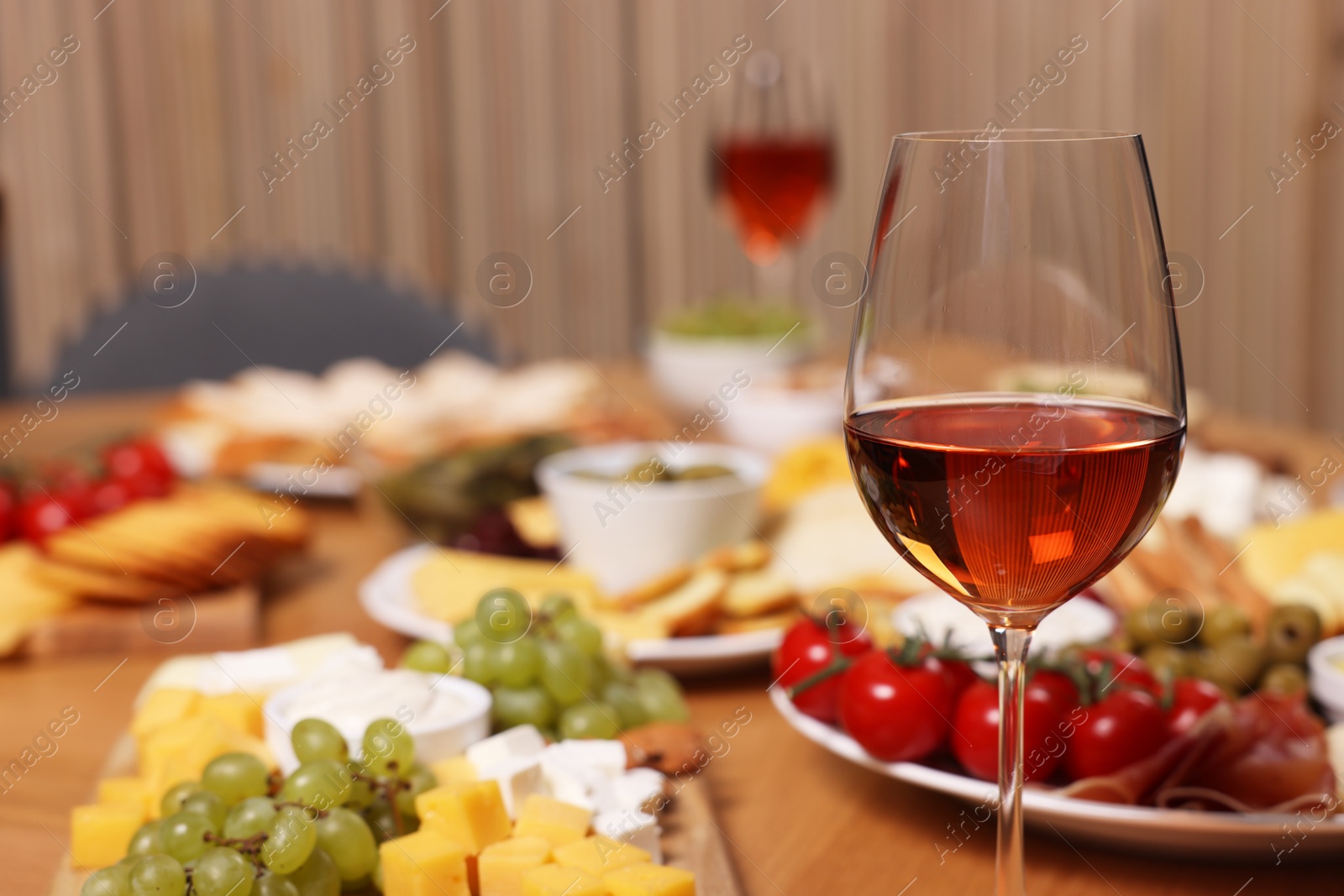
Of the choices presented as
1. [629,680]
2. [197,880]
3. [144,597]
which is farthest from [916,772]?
[144,597]

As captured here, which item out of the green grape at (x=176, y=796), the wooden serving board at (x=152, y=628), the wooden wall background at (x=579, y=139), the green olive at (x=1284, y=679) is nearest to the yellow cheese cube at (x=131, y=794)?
the green grape at (x=176, y=796)

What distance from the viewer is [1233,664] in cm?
83

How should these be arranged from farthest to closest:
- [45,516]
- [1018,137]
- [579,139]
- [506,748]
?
1. [579,139]
2. [45,516]
3. [506,748]
4. [1018,137]

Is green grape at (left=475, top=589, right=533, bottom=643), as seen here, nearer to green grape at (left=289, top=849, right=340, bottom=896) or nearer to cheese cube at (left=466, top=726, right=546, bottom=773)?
cheese cube at (left=466, top=726, right=546, bottom=773)

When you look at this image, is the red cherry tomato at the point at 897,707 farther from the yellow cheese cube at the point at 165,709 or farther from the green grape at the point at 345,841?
the yellow cheese cube at the point at 165,709

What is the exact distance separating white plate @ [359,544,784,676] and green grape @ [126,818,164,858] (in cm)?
29

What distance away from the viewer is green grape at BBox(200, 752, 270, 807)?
2.17 ft

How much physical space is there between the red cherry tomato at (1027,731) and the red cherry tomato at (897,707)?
2 cm

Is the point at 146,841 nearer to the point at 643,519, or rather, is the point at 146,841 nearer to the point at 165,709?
the point at 165,709

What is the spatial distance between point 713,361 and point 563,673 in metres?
0.90

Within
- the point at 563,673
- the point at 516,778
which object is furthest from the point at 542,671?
the point at 516,778

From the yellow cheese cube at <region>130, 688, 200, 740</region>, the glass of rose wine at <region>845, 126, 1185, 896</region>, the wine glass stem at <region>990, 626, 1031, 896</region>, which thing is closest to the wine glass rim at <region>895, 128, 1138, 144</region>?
the glass of rose wine at <region>845, 126, 1185, 896</region>

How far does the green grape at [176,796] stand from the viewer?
667 millimetres

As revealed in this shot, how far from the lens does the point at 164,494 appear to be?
49.1 inches
